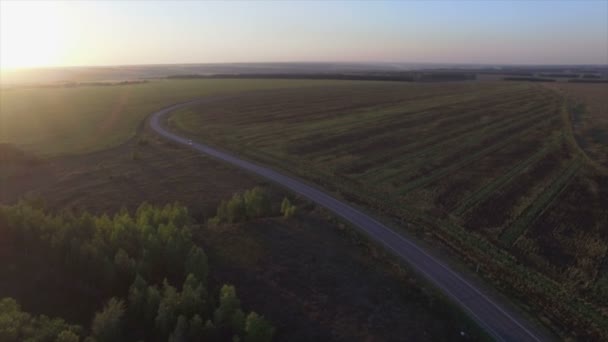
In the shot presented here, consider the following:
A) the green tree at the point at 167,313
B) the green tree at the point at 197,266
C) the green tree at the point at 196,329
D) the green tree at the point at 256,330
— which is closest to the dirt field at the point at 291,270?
the green tree at the point at 197,266

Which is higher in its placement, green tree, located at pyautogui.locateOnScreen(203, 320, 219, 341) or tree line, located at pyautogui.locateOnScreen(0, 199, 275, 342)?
tree line, located at pyautogui.locateOnScreen(0, 199, 275, 342)

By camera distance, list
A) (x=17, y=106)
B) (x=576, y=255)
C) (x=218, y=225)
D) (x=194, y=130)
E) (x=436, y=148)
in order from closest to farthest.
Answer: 1. (x=576, y=255)
2. (x=218, y=225)
3. (x=436, y=148)
4. (x=194, y=130)
5. (x=17, y=106)

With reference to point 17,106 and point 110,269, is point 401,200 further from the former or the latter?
point 17,106

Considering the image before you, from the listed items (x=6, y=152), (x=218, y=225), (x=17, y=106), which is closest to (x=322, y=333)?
(x=218, y=225)

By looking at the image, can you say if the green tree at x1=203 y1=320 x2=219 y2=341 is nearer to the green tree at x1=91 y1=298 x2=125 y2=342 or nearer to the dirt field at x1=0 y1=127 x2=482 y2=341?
the dirt field at x1=0 y1=127 x2=482 y2=341

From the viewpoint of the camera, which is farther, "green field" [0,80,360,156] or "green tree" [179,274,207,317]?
"green field" [0,80,360,156]

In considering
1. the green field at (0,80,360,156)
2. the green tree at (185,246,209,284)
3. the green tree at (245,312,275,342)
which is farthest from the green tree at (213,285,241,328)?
the green field at (0,80,360,156)

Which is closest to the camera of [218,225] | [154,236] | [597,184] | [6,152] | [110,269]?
[110,269]
